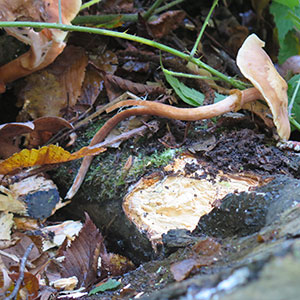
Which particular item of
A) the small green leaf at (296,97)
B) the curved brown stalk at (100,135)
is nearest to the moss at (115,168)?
the curved brown stalk at (100,135)

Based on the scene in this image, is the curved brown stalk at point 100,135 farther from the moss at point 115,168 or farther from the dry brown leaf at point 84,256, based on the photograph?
the dry brown leaf at point 84,256

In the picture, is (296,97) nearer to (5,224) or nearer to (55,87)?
(55,87)

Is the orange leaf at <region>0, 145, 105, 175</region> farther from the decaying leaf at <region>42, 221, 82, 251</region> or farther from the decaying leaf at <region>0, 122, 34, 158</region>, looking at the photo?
the decaying leaf at <region>42, 221, 82, 251</region>

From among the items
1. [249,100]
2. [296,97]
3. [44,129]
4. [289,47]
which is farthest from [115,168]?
[289,47]

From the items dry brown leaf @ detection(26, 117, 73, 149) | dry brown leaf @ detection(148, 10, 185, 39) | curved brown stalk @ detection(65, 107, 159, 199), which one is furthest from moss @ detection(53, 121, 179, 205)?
dry brown leaf @ detection(148, 10, 185, 39)

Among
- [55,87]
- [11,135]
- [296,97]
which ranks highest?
[55,87]

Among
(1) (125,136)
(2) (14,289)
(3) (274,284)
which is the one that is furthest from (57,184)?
(3) (274,284)
